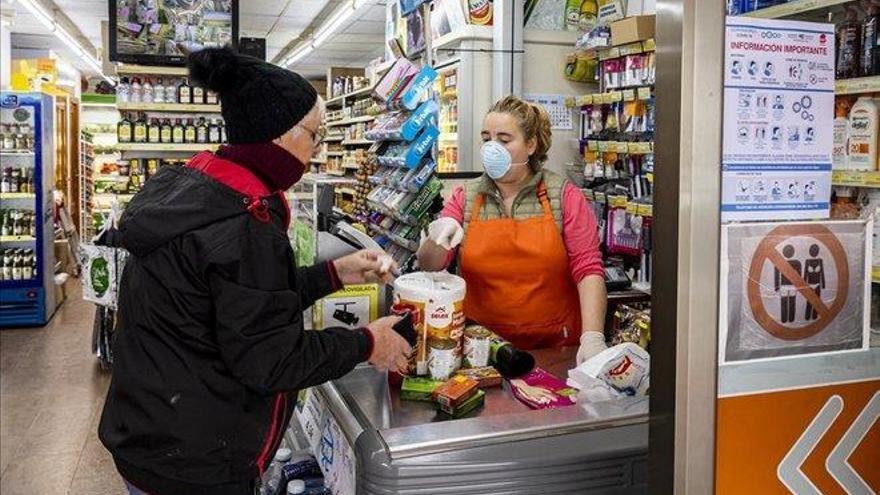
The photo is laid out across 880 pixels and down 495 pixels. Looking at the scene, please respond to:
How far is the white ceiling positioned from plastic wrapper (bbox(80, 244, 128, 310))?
729 cm

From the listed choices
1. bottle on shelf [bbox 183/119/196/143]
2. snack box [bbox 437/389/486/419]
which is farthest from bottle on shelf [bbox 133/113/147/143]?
snack box [bbox 437/389/486/419]

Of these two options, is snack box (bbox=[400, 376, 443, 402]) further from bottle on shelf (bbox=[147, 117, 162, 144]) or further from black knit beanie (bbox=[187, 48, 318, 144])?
bottle on shelf (bbox=[147, 117, 162, 144])

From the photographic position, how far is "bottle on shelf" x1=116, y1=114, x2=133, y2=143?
22.4 ft

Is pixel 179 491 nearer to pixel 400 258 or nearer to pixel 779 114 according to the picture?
pixel 779 114

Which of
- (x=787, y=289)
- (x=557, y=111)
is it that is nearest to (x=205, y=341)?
(x=787, y=289)

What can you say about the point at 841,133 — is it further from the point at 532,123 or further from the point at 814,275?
the point at 814,275

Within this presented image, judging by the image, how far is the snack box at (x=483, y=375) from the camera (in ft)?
5.82

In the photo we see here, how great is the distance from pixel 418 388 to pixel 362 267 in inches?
14.2

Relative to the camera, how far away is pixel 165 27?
657 centimetres

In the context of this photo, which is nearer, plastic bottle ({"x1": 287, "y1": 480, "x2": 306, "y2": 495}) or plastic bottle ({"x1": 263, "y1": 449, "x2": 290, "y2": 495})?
plastic bottle ({"x1": 287, "y1": 480, "x2": 306, "y2": 495})

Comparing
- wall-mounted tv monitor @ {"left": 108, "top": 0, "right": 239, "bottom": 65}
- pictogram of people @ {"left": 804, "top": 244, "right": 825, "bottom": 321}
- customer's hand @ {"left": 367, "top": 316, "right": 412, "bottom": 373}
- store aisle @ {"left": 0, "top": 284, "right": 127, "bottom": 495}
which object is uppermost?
wall-mounted tv monitor @ {"left": 108, "top": 0, "right": 239, "bottom": 65}

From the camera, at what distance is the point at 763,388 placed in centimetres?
112

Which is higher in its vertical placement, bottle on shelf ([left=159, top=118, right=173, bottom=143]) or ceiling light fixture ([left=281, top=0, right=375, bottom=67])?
ceiling light fixture ([left=281, top=0, right=375, bottom=67])

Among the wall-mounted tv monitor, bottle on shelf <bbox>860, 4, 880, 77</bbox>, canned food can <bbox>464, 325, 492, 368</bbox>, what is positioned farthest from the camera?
the wall-mounted tv monitor
